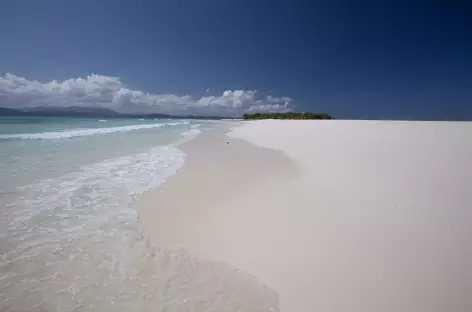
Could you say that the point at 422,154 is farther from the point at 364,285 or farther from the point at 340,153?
the point at 364,285

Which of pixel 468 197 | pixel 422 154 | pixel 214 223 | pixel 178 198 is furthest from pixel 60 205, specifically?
pixel 422 154

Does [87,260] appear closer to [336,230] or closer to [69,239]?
[69,239]

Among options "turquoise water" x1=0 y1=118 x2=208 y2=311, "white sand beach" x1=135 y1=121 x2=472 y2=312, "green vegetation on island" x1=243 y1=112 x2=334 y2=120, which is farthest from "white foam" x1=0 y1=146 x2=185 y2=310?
"green vegetation on island" x1=243 y1=112 x2=334 y2=120

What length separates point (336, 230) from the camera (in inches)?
138

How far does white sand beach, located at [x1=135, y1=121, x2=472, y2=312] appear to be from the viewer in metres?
2.41

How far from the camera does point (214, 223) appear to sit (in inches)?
154

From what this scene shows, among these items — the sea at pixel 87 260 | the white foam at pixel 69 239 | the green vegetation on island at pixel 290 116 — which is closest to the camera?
the sea at pixel 87 260

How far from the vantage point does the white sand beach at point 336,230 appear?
2.41m

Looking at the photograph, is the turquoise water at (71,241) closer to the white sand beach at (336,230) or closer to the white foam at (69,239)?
the white foam at (69,239)

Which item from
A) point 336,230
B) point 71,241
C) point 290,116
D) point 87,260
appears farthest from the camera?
point 290,116

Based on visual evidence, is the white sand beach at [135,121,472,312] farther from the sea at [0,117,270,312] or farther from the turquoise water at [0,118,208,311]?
the turquoise water at [0,118,208,311]

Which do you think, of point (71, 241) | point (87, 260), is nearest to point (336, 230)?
point (87, 260)

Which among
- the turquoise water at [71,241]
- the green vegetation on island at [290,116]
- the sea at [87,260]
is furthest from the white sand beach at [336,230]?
the green vegetation on island at [290,116]

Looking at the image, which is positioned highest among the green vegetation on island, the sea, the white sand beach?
the green vegetation on island
